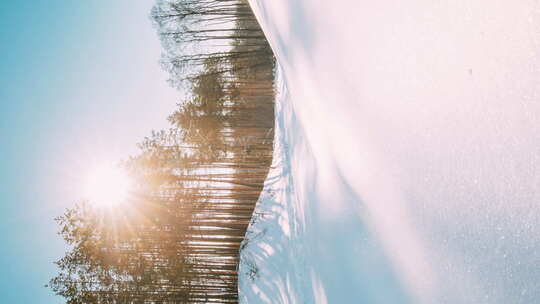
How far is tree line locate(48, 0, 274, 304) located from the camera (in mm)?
8227

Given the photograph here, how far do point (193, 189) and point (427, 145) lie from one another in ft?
28.6

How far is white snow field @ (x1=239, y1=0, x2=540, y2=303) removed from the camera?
3.29ft

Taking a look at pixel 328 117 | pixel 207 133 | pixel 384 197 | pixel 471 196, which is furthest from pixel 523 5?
pixel 207 133

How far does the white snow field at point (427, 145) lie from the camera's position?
1.00m

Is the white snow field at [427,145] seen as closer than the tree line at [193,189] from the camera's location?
Yes

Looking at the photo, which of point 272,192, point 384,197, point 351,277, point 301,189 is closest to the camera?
point 384,197

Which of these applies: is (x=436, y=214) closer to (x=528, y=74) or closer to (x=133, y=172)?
(x=528, y=74)

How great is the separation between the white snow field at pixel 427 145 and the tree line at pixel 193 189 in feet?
23.1

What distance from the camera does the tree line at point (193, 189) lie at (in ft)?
27.0

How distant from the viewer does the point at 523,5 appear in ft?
3.20

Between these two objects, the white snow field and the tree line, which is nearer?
the white snow field

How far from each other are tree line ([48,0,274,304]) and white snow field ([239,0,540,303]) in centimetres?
705

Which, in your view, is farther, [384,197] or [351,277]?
[351,277]

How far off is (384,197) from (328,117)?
39.0 inches
